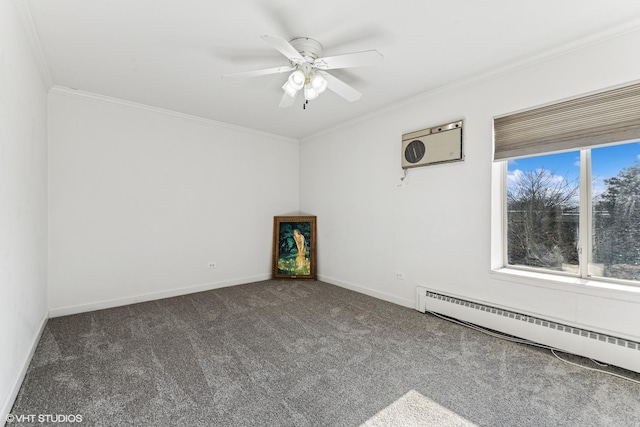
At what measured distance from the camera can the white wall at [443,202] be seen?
2.25 m

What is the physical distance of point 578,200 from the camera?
251 centimetres

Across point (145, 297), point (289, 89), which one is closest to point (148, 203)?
point (145, 297)

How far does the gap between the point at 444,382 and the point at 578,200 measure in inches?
79.3

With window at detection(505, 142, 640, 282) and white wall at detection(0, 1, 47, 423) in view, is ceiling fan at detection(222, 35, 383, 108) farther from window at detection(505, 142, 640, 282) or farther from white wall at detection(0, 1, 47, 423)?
window at detection(505, 142, 640, 282)

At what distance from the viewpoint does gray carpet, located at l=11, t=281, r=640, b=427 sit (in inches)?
66.4

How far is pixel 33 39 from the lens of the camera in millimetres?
2207

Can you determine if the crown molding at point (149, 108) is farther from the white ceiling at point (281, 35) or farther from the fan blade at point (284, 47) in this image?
the fan blade at point (284, 47)

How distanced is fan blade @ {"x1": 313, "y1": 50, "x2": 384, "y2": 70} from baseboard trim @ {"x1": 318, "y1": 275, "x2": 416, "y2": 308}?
2.74 meters

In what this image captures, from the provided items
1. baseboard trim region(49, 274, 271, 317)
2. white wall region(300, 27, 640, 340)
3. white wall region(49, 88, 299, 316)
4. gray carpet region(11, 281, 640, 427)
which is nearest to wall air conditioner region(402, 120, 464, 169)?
white wall region(300, 27, 640, 340)

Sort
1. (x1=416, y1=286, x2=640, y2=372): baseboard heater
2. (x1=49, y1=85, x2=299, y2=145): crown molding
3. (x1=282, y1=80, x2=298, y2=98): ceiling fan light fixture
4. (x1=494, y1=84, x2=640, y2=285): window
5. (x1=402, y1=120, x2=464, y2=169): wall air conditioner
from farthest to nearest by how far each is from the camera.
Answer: (x1=49, y1=85, x2=299, y2=145): crown molding < (x1=402, y1=120, x2=464, y2=169): wall air conditioner < (x1=282, y1=80, x2=298, y2=98): ceiling fan light fixture < (x1=494, y1=84, x2=640, y2=285): window < (x1=416, y1=286, x2=640, y2=372): baseboard heater

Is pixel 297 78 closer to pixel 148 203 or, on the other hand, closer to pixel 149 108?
pixel 149 108

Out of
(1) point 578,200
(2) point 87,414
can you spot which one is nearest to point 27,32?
(2) point 87,414

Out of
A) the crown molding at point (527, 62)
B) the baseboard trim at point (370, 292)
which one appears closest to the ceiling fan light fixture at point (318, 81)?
the crown molding at point (527, 62)

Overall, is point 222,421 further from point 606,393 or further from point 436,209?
point 436,209
